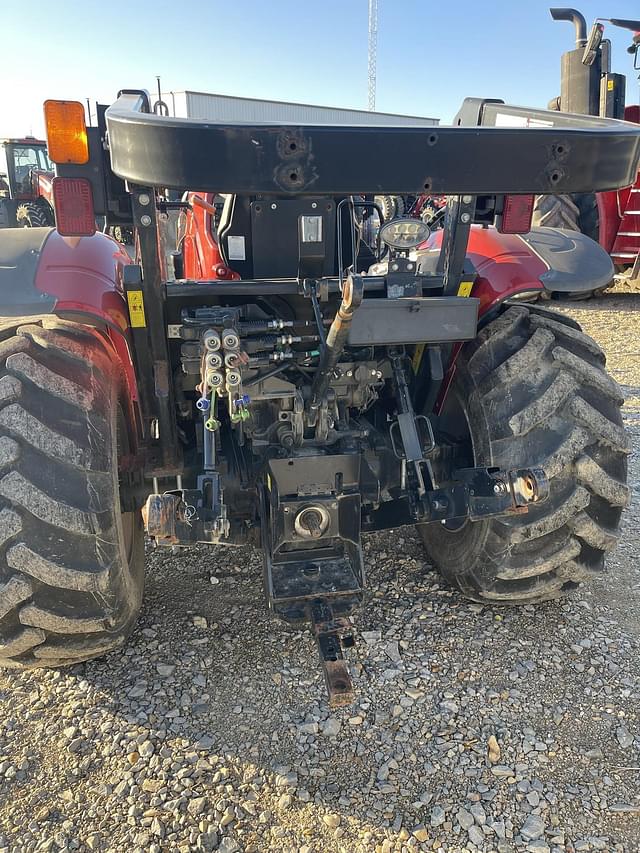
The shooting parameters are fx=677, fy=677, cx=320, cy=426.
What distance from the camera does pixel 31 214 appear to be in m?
15.0

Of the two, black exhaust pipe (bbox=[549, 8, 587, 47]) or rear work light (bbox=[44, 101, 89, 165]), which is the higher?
black exhaust pipe (bbox=[549, 8, 587, 47])

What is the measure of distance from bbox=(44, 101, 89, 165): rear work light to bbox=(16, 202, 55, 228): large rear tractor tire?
47.4 feet

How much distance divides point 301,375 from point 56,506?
988mm

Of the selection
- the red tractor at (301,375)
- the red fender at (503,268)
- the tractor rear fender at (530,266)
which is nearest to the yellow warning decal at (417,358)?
the red tractor at (301,375)

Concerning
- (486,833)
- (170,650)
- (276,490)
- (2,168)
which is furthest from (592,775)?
(2,168)

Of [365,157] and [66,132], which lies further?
[66,132]

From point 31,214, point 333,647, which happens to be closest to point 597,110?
point 333,647

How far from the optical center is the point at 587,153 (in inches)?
73.5

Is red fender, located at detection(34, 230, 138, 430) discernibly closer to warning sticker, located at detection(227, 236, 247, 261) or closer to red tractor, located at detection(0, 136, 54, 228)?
warning sticker, located at detection(227, 236, 247, 261)

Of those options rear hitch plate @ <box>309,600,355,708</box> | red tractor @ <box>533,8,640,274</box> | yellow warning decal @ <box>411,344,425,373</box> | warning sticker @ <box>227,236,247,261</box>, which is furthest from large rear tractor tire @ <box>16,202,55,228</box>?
rear hitch plate @ <box>309,600,355,708</box>

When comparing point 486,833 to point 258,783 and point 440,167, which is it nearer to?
point 258,783

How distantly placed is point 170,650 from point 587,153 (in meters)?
2.23

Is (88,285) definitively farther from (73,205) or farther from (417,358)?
(417,358)

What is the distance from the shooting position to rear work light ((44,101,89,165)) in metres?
1.82
